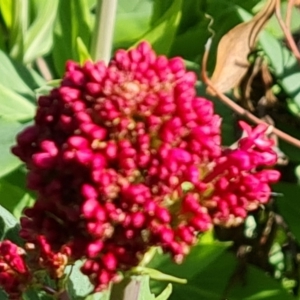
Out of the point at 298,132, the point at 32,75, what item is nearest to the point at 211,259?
the point at 298,132

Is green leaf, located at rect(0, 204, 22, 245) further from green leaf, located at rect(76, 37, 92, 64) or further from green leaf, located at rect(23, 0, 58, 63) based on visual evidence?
green leaf, located at rect(23, 0, 58, 63)

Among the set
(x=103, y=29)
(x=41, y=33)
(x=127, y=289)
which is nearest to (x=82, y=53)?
(x=103, y=29)

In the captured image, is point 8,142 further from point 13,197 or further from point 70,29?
point 70,29

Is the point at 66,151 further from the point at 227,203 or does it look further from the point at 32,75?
the point at 32,75

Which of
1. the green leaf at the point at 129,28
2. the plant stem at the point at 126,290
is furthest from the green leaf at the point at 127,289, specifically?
the green leaf at the point at 129,28

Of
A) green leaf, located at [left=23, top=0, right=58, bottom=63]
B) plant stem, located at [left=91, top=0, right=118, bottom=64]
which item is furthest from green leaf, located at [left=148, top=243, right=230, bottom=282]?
green leaf, located at [left=23, top=0, right=58, bottom=63]
